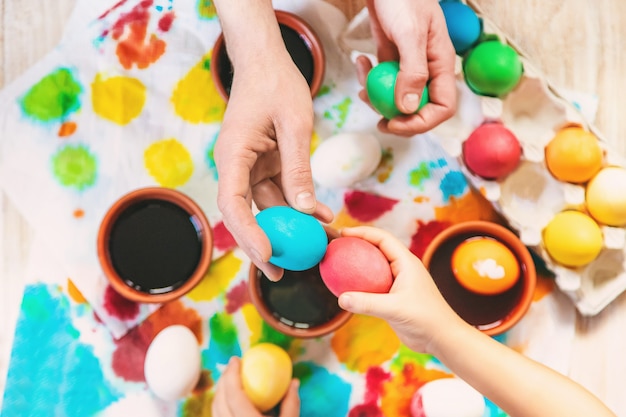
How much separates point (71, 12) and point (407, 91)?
2.17 feet

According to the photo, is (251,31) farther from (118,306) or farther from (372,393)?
(372,393)

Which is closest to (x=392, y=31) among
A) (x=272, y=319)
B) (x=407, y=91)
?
(x=407, y=91)

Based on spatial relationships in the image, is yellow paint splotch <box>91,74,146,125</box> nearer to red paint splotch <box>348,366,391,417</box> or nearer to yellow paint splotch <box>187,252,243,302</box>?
yellow paint splotch <box>187,252,243,302</box>

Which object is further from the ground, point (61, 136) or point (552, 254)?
point (61, 136)

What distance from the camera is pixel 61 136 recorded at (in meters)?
1.04

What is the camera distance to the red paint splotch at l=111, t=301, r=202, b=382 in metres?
0.98

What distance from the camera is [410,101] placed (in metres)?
0.88

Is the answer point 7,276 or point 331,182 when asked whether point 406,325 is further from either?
point 7,276

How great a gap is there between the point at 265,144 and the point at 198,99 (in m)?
0.30

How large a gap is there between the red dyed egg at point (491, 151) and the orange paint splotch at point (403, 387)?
0.35 metres

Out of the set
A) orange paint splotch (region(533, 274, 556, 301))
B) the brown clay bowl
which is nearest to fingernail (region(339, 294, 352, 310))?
the brown clay bowl

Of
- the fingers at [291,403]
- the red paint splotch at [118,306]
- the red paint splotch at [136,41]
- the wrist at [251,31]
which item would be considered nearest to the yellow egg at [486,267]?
the fingers at [291,403]

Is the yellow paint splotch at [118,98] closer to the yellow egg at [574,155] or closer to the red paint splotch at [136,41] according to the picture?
the red paint splotch at [136,41]

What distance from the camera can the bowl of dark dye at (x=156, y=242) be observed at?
3.15 ft
